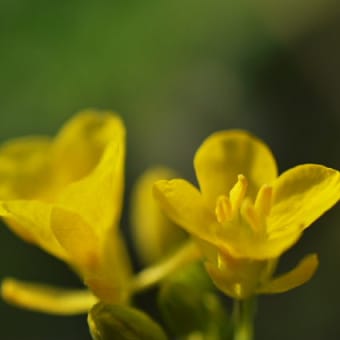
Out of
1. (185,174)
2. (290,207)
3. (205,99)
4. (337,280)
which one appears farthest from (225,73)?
(290,207)

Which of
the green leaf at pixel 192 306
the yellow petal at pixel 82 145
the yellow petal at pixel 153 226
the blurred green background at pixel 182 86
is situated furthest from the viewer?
the blurred green background at pixel 182 86

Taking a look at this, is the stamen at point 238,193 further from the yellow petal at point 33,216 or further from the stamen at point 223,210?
the yellow petal at point 33,216

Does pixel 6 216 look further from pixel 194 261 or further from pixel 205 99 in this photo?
pixel 205 99

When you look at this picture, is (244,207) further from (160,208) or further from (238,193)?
(160,208)

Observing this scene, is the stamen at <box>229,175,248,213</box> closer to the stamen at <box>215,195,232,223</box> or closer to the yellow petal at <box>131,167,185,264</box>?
the stamen at <box>215,195,232,223</box>

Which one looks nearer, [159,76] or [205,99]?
[159,76]

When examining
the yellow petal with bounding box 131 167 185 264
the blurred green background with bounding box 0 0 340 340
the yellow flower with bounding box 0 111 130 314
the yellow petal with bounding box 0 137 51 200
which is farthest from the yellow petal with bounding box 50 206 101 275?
the blurred green background with bounding box 0 0 340 340

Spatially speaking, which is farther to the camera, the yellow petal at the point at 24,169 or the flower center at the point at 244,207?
the yellow petal at the point at 24,169

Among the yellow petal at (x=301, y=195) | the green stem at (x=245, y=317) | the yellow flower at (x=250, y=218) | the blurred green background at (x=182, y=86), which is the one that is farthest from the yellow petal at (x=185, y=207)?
the blurred green background at (x=182, y=86)
